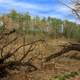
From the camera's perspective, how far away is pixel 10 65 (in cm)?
1378

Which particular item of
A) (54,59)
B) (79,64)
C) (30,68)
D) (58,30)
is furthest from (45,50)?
(58,30)

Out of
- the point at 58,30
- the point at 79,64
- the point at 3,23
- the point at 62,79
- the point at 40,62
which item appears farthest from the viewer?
the point at 58,30

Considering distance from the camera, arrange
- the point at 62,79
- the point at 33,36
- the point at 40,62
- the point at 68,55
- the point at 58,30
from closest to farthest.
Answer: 1. the point at 62,79
2. the point at 40,62
3. the point at 33,36
4. the point at 68,55
5. the point at 58,30

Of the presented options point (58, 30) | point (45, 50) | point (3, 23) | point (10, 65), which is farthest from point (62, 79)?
point (58, 30)

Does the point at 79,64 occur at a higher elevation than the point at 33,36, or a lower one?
lower

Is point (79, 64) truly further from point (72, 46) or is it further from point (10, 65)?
point (10, 65)

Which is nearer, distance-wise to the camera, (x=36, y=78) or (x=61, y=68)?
(x=36, y=78)

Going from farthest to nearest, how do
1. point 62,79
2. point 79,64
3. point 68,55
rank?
point 68,55 → point 79,64 → point 62,79

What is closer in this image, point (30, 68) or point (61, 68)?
point (30, 68)

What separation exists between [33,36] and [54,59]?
182cm

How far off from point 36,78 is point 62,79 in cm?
105

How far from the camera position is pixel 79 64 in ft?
57.7

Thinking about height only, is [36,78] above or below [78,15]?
below

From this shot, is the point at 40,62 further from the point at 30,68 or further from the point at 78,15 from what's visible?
the point at 78,15
